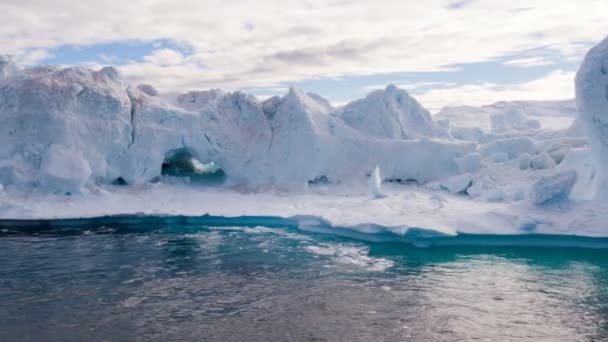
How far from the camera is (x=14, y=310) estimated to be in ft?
24.6

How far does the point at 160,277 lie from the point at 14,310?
7.55ft

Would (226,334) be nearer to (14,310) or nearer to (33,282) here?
(14,310)

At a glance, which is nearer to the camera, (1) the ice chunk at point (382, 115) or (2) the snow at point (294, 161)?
(2) the snow at point (294, 161)

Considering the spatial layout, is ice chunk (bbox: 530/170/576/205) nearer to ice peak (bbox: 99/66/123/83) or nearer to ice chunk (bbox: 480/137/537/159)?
ice chunk (bbox: 480/137/537/159)

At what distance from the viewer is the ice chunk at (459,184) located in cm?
1727

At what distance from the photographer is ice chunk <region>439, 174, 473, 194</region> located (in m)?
17.3

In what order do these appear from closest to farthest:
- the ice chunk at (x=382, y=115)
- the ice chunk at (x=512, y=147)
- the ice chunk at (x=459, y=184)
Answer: the ice chunk at (x=459, y=184), the ice chunk at (x=382, y=115), the ice chunk at (x=512, y=147)

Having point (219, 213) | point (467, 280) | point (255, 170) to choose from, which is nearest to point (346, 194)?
point (255, 170)

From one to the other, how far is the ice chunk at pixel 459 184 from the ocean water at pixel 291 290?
19.4 ft

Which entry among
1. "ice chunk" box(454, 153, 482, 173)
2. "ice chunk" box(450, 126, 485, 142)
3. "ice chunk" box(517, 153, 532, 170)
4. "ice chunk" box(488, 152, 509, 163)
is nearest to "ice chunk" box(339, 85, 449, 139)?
"ice chunk" box(454, 153, 482, 173)

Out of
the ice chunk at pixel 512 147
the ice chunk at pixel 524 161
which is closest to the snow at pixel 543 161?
the ice chunk at pixel 524 161

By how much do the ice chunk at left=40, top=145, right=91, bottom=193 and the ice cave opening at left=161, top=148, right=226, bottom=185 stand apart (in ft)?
10.2

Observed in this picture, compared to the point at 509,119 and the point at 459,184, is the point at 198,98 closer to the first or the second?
the point at 459,184

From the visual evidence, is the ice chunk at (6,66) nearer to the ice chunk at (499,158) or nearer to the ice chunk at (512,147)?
the ice chunk at (499,158)
